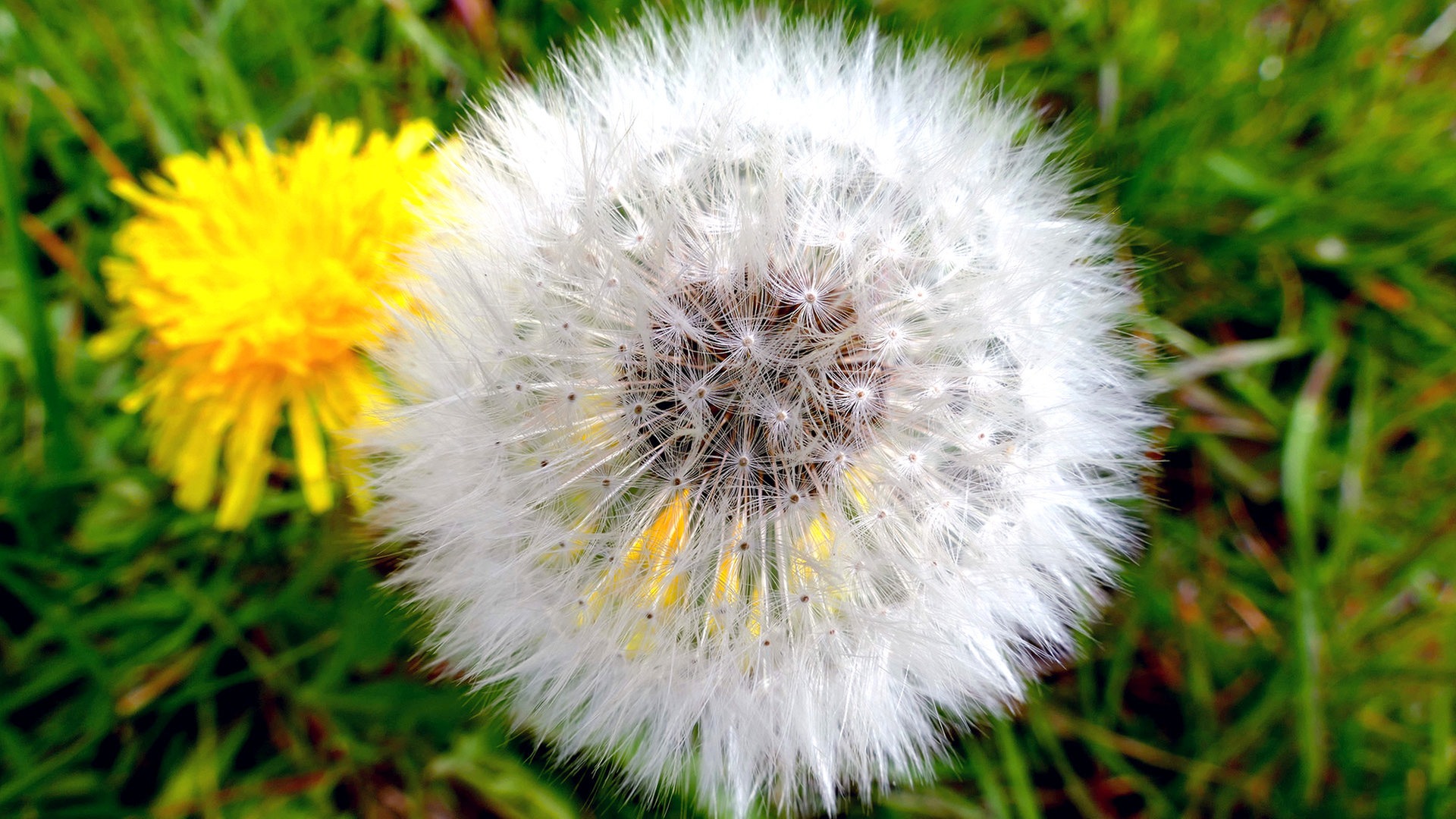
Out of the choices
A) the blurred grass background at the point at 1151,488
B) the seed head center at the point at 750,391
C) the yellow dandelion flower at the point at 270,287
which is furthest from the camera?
the blurred grass background at the point at 1151,488

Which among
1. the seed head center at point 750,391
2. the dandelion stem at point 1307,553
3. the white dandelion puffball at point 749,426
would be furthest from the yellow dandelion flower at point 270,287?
the dandelion stem at point 1307,553

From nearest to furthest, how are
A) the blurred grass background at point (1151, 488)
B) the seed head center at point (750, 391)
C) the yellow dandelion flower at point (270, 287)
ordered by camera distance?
the seed head center at point (750, 391)
the yellow dandelion flower at point (270, 287)
the blurred grass background at point (1151, 488)

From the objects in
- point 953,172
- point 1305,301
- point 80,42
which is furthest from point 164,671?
point 1305,301

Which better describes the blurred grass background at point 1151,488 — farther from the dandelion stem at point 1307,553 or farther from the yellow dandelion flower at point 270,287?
the yellow dandelion flower at point 270,287

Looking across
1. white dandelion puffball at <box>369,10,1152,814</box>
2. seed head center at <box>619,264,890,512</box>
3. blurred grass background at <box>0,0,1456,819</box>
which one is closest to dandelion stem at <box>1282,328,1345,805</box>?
blurred grass background at <box>0,0,1456,819</box>

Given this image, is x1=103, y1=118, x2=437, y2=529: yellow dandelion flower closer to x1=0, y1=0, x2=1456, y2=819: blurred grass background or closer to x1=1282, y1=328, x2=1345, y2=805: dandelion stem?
x1=0, y1=0, x2=1456, y2=819: blurred grass background

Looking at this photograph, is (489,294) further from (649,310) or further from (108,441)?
(108,441)

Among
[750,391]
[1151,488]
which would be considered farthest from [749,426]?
[1151,488]
